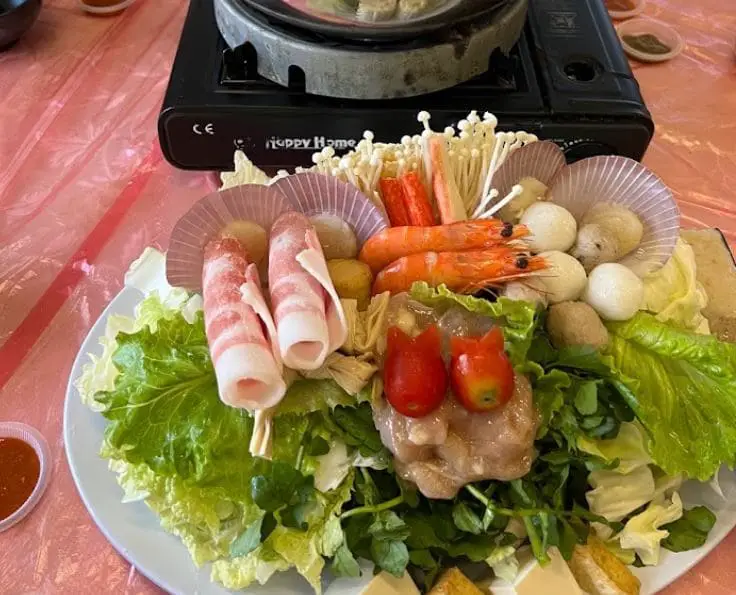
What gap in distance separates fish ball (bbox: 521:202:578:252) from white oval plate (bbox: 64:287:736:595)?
0.42m

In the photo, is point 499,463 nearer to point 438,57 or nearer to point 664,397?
point 664,397

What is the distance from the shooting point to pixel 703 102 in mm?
1884

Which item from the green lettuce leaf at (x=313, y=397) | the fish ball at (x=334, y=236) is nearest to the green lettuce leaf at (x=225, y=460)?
the green lettuce leaf at (x=313, y=397)

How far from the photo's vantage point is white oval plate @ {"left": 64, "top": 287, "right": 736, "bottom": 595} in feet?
3.28

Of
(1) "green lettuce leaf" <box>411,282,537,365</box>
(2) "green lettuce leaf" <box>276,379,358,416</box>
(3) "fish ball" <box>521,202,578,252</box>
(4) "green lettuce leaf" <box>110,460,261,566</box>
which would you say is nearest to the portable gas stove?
(3) "fish ball" <box>521,202,578,252</box>

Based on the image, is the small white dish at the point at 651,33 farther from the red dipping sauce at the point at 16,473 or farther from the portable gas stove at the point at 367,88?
the red dipping sauce at the point at 16,473

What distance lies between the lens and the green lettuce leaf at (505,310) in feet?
3.22

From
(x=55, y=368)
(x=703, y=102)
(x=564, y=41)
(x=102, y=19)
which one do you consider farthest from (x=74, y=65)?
(x=703, y=102)

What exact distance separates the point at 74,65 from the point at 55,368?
0.99 meters

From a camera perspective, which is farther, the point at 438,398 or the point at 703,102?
the point at 703,102

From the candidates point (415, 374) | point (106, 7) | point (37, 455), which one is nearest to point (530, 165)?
point (415, 374)

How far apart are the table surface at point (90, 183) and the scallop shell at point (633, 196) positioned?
17.8 inches

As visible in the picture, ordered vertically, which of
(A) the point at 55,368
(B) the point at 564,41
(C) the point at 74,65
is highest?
(B) the point at 564,41

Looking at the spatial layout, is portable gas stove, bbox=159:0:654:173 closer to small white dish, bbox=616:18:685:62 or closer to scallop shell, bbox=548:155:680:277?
scallop shell, bbox=548:155:680:277
